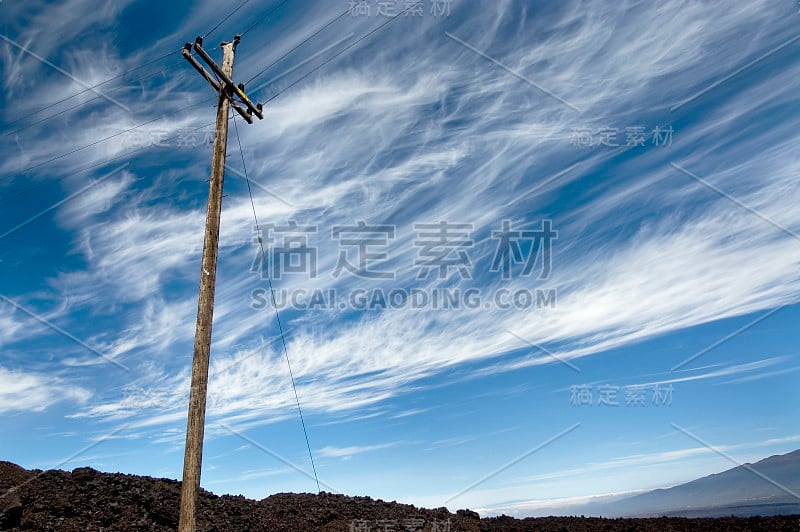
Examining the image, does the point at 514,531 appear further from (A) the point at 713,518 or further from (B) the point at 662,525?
(A) the point at 713,518

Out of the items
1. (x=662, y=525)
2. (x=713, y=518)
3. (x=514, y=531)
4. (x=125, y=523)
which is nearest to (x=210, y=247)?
(x=125, y=523)

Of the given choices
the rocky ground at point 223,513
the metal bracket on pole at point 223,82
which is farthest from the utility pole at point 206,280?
the rocky ground at point 223,513

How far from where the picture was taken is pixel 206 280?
10.4 m

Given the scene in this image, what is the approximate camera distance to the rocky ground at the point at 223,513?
41.8 ft

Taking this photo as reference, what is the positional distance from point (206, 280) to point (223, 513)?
889 cm

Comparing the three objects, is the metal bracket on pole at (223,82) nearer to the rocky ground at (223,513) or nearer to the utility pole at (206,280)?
the utility pole at (206,280)

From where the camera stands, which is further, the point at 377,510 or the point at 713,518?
the point at 377,510

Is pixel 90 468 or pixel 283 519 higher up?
pixel 90 468

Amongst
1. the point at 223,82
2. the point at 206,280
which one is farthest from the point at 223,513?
the point at 223,82

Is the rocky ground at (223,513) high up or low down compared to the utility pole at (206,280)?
down

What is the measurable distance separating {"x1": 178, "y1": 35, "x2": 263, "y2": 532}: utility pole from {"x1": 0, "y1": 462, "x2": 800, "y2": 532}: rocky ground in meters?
5.17

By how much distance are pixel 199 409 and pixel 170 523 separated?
6.34 metres

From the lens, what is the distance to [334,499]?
728 inches

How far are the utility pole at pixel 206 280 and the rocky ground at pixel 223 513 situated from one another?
17.0 ft
